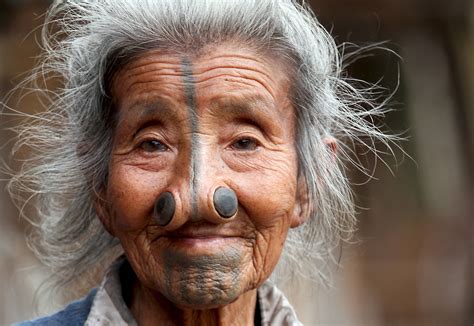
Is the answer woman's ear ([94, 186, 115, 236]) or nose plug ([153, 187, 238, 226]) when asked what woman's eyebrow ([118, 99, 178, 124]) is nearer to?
nose plug ([153, 187, 238, 226])

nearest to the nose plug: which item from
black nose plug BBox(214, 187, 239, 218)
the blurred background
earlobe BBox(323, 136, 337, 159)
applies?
black nose plug BBox(214, 187, 239, 218)

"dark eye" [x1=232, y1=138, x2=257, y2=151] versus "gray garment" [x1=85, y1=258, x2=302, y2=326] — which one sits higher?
"dark eye" [x1=232, y1=138, x2=257, y2=151]

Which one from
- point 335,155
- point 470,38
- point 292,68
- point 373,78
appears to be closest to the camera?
point 292,68

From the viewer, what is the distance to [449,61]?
380 inches

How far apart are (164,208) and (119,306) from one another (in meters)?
0.45

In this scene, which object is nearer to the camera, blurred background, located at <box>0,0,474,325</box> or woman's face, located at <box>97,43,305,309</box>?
woman's face, located at <box>97,43,305,309</box>

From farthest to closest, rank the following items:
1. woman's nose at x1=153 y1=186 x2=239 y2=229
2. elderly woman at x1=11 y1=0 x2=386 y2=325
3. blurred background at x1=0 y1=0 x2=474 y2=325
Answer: blurred background at x1=0 y1=0 x2=474 y2=325 < elderly woman at x1=11 y1=0 x2=386 y2=325 < woman's nose at x1=153 y1=186 x2=239 y2=229

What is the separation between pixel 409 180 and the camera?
10.9 m

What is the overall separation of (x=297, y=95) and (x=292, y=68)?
0.28ft

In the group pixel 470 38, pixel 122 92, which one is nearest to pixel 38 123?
pixel 122 92

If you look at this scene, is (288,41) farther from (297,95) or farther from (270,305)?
(270,305)

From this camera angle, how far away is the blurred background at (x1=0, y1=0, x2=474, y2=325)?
864cm

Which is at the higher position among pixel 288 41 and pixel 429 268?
pixel 288 41

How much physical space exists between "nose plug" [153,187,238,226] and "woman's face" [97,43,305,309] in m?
0.02
